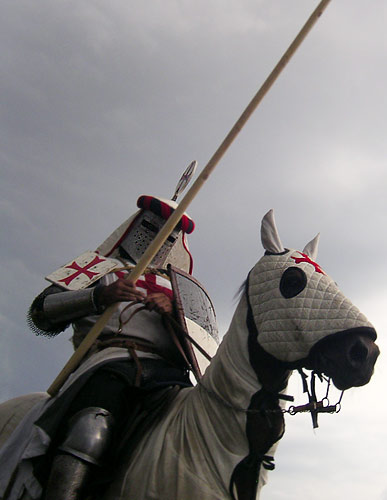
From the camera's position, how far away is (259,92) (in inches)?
163

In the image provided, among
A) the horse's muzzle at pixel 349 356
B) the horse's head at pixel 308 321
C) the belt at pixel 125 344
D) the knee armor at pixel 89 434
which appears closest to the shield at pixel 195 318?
the belt at pixel 125 344

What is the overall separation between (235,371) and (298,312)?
60cm

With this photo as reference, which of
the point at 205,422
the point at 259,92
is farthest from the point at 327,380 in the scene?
the point at 259,92

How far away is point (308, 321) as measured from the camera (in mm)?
3266

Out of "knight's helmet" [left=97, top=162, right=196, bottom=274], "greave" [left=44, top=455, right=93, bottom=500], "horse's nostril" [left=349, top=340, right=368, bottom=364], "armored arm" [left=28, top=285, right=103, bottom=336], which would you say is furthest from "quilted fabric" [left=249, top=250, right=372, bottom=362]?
"knight's helmet" [left=97, top=162, right=196, bottom=274]

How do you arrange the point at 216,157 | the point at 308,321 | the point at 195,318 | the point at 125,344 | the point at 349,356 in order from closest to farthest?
the point at 349,356 < the point at 308,321 < the point at 216,157 < the point at 125,344 < the point at 195,318

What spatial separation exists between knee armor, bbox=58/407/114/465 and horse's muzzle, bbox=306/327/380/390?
155 centimetres

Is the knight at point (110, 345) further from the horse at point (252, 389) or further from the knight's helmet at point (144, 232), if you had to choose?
the horse at point (252, 389)

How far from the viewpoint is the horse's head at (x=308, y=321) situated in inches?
121

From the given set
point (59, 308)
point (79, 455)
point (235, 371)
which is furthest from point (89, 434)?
point (59, 308)

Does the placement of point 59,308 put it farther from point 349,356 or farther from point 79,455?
point 349,356

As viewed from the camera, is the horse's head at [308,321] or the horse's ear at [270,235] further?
the horse's ear at [270,235]

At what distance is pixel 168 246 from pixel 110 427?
104 inches

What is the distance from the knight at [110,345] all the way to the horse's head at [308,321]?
105 cm
